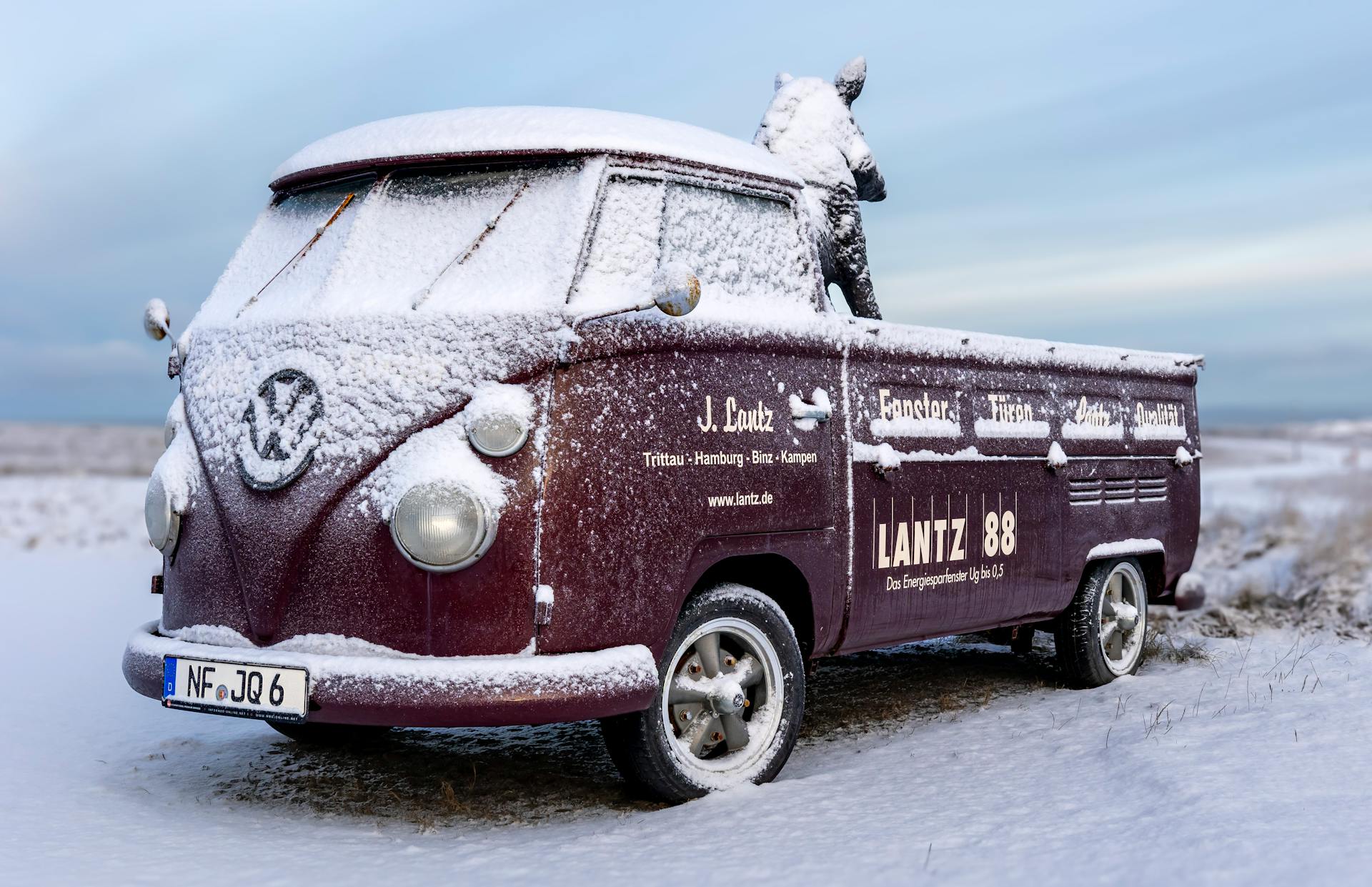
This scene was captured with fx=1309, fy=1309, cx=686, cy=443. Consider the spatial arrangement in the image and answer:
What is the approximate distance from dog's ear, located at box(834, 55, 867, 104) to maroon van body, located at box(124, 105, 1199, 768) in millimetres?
2025

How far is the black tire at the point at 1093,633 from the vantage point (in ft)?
21.3

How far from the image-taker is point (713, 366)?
444 centimetres

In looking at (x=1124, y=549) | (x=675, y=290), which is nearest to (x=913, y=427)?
(x=675, y=290)

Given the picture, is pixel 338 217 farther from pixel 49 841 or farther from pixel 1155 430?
pixel 1155 430

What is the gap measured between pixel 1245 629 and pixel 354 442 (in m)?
7.26

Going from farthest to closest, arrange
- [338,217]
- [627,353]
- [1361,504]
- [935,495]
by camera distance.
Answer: [1361,504]
[935,495]
[338,217]
[627,353]

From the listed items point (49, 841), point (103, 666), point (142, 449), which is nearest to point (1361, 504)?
point (103, 666)

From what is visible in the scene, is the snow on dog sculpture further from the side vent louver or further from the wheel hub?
the side vent louver

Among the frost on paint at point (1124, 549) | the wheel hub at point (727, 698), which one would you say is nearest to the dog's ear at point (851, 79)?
the frost on paint at point (1124, 549)

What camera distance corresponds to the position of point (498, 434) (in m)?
3.95

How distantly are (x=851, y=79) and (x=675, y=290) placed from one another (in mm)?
3542

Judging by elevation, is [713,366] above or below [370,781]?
above

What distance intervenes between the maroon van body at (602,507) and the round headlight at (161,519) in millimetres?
46

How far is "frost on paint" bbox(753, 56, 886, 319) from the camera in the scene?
6.39 m
